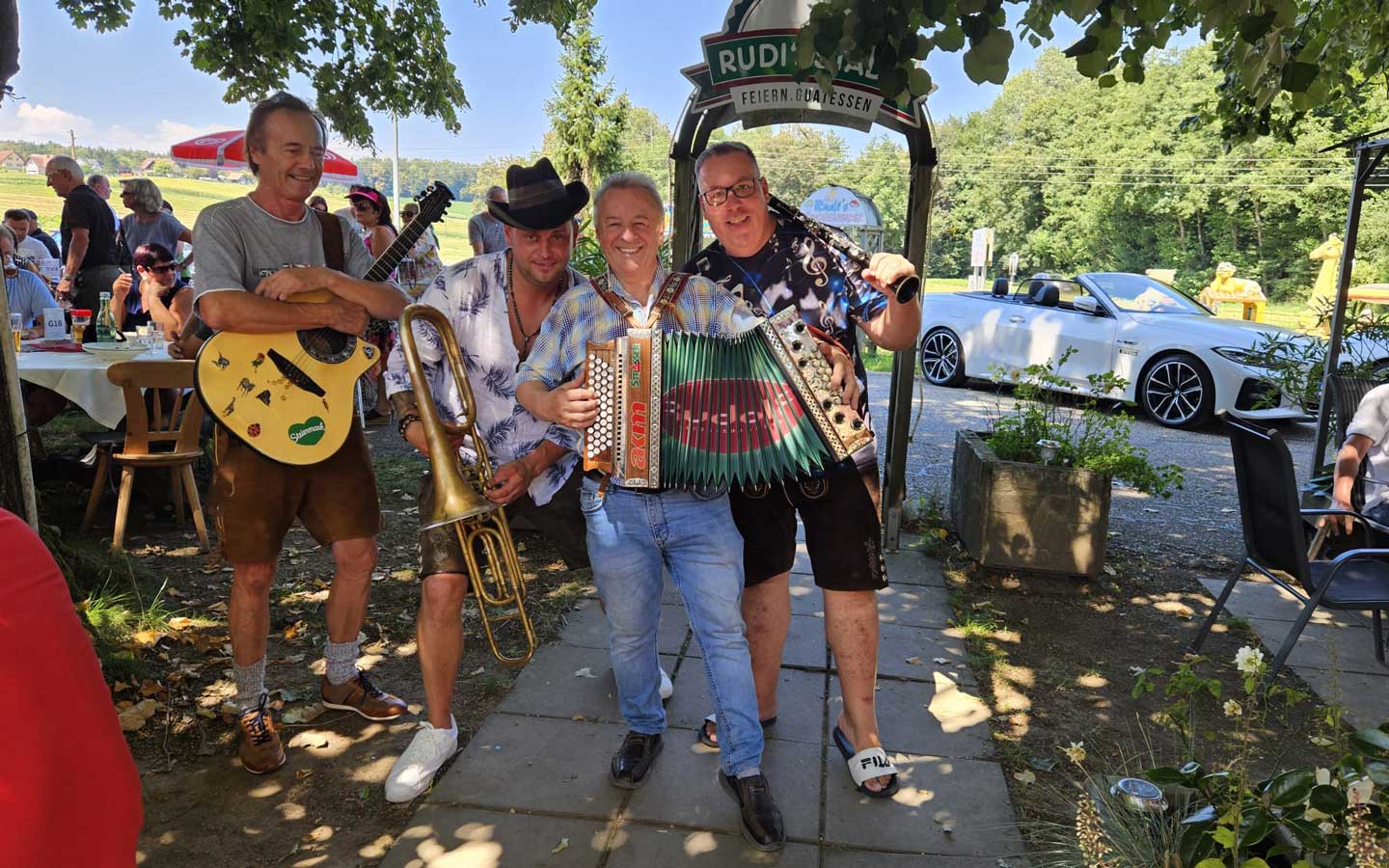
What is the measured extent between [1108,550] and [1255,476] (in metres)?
1.92

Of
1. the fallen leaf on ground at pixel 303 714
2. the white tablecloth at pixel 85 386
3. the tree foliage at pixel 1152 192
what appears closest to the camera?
the fallen leaf on ground at pixel 303 714

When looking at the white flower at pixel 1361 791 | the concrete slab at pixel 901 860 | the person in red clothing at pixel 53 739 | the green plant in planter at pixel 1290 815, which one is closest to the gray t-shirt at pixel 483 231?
the concrete slab at pixel 901 860

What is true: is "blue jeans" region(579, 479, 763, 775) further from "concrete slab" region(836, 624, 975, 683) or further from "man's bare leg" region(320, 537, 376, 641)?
"concrete slab" region(836, 624, 975, 683)

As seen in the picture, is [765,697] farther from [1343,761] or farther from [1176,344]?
[1176,344]

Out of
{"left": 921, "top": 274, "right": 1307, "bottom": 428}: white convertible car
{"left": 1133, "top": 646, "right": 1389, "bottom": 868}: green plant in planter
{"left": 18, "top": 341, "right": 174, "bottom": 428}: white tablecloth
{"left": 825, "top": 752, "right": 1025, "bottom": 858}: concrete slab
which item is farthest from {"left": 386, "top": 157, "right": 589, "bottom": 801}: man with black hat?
{"left": 921, "top": 274, "right": 1307, "bottom": 428}: white convertible car

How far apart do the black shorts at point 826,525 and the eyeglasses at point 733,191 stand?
94cm

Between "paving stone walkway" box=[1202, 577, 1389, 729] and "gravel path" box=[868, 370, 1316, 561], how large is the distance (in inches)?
28.2

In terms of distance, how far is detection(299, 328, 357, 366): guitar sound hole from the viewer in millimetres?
3330

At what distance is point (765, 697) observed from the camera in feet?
11.4

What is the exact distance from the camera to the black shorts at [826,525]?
120 inches

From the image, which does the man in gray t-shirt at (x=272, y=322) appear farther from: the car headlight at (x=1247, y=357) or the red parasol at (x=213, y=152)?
the red parasol at (x=213, y=152)

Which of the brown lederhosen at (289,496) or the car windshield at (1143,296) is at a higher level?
the car windshield at (1143,296)

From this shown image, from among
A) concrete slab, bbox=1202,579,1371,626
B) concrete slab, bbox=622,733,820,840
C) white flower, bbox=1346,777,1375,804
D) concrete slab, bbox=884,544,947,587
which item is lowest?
concrete slab, bbox=622,733,820,840

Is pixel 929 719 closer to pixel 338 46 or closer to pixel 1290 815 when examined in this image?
pixel 1290 815
